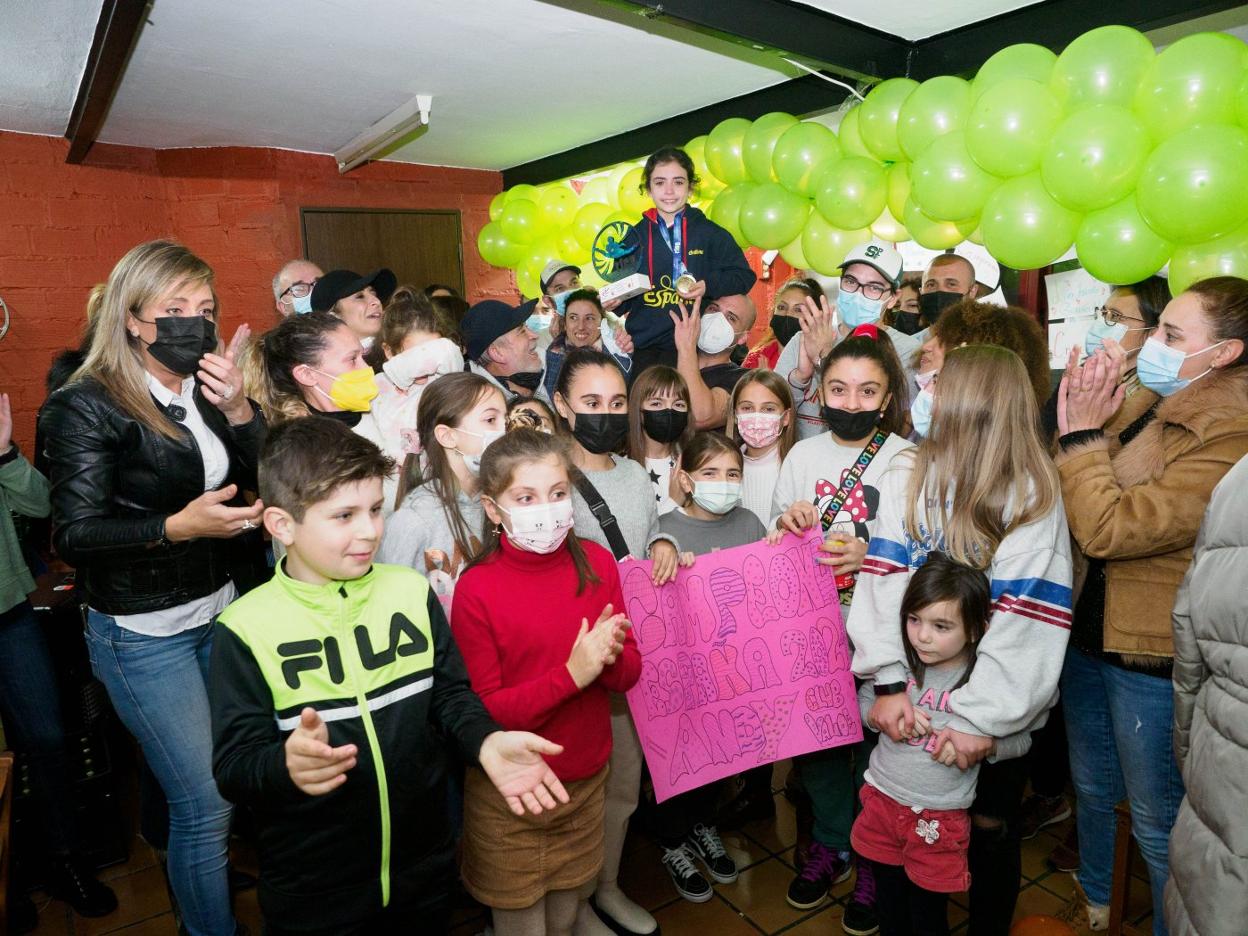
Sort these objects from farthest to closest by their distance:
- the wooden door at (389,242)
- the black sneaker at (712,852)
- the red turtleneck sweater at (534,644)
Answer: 1. the wooden door at (389,242)
2. the black sneaker at (712,852)
3. the red turtleneck sweater at (534,644)

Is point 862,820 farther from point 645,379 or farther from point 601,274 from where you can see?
point 601,274

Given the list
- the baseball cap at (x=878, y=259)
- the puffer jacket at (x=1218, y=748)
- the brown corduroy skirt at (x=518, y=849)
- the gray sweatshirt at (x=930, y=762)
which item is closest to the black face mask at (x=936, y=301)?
the baseball cap at (x=878, y=259)

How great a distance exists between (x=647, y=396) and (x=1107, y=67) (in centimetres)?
194

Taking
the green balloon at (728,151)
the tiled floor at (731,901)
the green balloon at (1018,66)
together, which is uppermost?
the green balloon at (728,151)

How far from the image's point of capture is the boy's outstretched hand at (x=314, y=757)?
4.54 ft

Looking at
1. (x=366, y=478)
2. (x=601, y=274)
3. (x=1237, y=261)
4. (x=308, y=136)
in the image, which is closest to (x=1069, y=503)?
(x=1237, y=261)

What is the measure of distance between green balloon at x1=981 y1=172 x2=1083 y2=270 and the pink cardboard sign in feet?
4.85

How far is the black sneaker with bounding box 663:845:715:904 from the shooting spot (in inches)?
106

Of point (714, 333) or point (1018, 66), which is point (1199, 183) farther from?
point (714, 333)

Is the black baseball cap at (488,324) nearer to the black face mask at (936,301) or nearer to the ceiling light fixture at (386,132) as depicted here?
the black face mask at (936,301)

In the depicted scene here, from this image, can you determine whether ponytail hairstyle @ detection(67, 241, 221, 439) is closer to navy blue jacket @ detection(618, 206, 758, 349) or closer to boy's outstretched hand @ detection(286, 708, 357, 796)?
boy's outstretched hand @ detection(286, 708, 357, 796)

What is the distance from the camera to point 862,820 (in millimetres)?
2191

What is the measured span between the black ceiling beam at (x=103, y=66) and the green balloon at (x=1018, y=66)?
3155 millimetres

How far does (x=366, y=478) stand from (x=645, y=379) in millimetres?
1273
